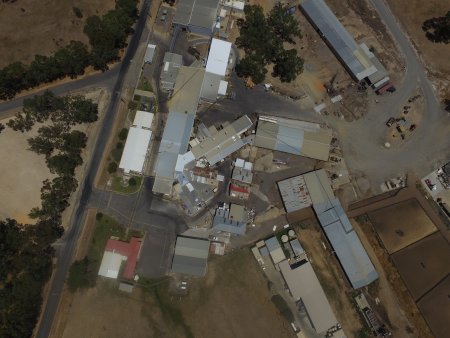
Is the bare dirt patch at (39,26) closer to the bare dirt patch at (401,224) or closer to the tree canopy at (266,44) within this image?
the tree canopy at (266,44)

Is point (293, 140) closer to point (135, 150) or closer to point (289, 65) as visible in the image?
point (289, 65)

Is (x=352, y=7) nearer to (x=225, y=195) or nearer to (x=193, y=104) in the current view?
(x=193, y=104)

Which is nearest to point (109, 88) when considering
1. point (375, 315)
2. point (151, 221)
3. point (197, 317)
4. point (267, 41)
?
point (151, 221)

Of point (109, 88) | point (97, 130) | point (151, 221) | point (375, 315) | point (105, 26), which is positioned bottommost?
point (375, 315)

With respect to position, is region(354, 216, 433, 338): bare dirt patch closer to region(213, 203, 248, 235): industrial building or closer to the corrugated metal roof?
region(213, 203, 248, 235): industrial building

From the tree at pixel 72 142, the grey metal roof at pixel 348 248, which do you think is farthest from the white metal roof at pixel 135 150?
the grey metal roof at pixel 348 248

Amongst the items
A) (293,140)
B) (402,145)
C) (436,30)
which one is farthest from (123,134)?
(436,30)

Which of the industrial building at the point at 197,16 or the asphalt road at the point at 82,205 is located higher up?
the industrial building at the point at 197,16
